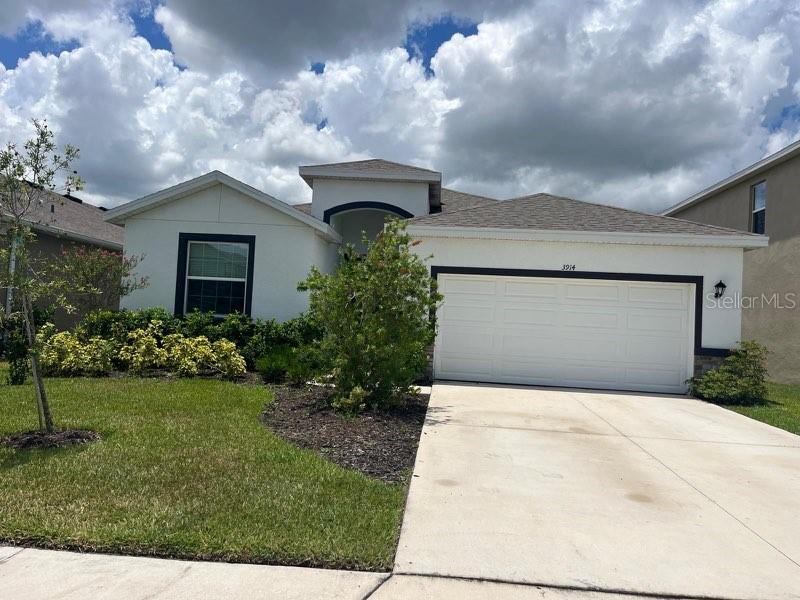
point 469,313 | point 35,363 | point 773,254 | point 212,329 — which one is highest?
point 773,254

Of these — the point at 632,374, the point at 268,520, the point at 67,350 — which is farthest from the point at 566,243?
the point at 67,350

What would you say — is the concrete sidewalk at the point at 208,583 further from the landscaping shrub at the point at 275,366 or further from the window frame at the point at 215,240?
the window frame at the point at 215,240

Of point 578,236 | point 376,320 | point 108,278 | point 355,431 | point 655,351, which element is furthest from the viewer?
point 108,278

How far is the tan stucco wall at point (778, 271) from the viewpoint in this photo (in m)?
13.2

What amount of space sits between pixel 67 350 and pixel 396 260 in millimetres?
6535

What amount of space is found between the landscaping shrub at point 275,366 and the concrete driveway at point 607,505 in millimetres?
3425

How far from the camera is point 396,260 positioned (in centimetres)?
789

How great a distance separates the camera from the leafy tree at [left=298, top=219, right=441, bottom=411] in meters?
7.75

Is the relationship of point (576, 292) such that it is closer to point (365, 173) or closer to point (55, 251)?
point (365, 173)

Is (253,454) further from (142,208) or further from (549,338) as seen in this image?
(142,208)

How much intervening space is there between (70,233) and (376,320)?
11.0 m

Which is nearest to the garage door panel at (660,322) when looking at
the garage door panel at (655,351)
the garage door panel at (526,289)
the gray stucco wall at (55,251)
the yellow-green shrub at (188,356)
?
the garage door panel at (655,351)

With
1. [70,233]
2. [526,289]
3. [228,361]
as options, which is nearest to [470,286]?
[526,289]

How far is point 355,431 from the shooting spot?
6.75m
